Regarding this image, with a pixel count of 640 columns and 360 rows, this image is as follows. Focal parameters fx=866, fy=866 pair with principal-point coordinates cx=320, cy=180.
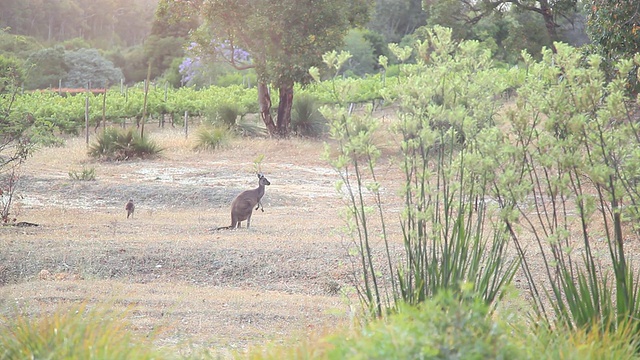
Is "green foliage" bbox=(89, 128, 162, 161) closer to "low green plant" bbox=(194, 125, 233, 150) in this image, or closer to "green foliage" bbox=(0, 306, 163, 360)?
"low green plant" bbox=(194, 125, 233, 150)

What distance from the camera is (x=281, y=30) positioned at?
22266 mm

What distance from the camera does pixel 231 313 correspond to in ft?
22.2

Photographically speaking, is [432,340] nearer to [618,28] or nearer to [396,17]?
[618,28]

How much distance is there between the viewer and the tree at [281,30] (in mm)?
22234

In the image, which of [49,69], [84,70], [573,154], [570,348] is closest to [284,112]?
[573,154]

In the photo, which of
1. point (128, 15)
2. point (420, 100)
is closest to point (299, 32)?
point (420, 100)

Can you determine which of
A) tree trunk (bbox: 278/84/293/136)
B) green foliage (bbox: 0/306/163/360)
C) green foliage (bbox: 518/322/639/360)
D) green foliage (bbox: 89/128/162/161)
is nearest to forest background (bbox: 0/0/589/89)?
tree trunk (bbox: 278/84/293/136)

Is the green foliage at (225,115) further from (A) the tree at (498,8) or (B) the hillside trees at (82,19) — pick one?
(B) the hillside trees at (82,19)

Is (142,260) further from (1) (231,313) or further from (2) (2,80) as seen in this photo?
(2) (2,80)

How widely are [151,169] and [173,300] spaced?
36.2 feet

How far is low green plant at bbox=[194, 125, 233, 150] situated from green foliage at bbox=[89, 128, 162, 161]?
6.98 ft

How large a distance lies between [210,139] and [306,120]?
14.5 ft

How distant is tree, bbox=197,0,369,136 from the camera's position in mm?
22234

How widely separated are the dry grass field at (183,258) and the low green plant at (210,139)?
4998 mm
